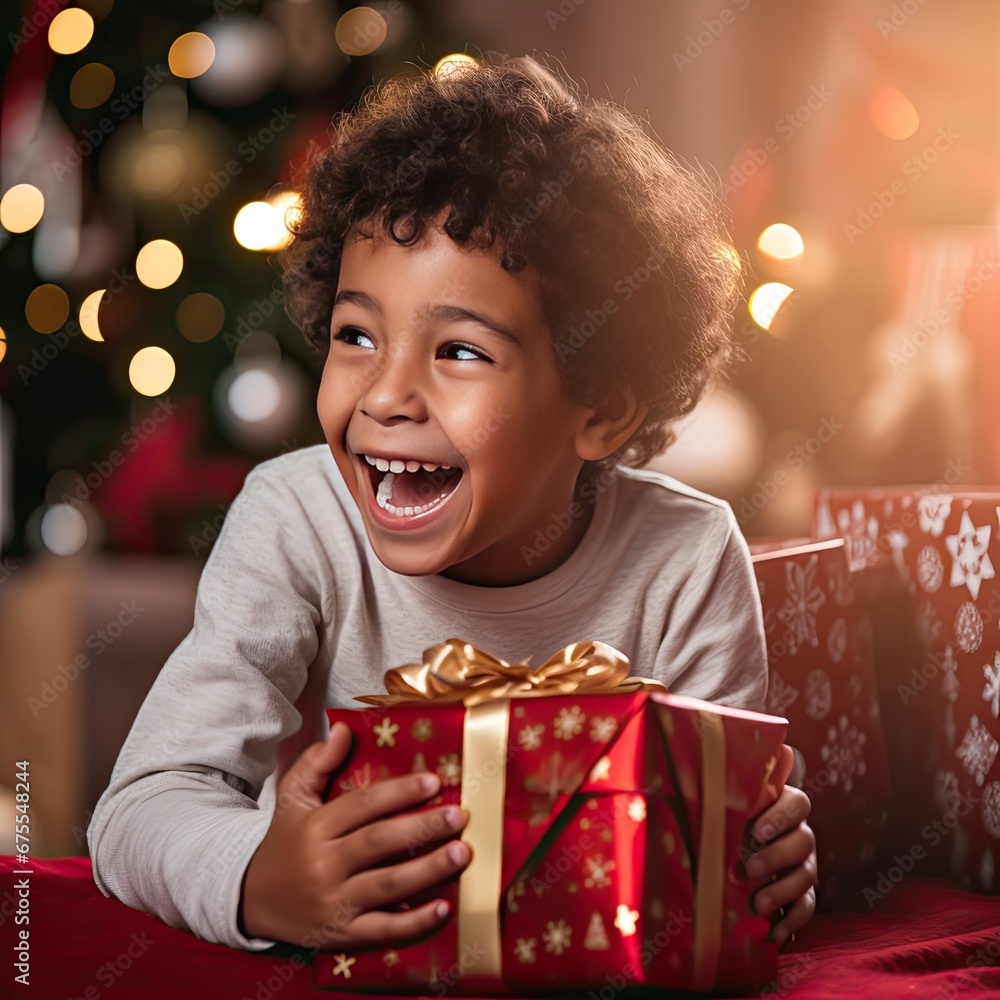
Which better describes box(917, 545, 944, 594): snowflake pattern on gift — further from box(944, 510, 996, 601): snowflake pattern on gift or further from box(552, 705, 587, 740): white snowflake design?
box(552, 705, 587, 740): white snowflake design

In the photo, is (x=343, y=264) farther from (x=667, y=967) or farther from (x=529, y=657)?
(x=667, y=967)

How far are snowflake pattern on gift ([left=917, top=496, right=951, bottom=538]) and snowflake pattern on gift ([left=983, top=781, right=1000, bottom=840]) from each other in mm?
235

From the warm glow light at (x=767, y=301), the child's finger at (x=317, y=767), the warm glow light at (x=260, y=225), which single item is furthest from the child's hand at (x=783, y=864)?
the warm glow light at (x=767, y=301)

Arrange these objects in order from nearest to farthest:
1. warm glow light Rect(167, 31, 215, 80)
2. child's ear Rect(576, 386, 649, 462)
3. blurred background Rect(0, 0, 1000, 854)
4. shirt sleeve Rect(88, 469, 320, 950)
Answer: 1. shirt sleeve Rect(88, 469, 320, 950)
2. child's ear Rect(576, 386, 649, 462)
3. blurred background Rect(0, 0, 1000, 854)
4. warm glow light Rect(167, 31, 215, 80)

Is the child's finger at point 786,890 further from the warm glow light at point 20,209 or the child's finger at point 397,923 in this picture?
the warm glow light at point 20,209

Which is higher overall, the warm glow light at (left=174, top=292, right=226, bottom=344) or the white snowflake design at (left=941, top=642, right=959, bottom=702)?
the warm glow light at (left=174, top=292, right=226, bottom=344)

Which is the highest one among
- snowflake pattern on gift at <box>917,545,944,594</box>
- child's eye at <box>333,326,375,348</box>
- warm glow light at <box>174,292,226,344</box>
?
warm glow light at <box>174,292,226,344</box>

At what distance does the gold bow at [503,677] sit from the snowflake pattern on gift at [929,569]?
54 centimetres

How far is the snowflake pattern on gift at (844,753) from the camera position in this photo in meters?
1.09

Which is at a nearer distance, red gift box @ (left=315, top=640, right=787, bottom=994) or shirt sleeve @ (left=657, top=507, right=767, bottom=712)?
red gift box @ (left=315, top=640, right=787, bottom=994)

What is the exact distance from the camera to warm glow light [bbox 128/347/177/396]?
189 cm

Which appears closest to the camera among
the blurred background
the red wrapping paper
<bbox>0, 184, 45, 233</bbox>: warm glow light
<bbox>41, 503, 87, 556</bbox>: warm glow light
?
the red wrapping paper

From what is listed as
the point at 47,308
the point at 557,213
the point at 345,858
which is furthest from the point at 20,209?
the point at 345,858

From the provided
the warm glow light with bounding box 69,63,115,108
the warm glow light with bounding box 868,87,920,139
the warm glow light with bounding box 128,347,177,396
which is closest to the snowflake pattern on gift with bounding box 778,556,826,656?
the warm glow light with bounding box 128,347,177,396
